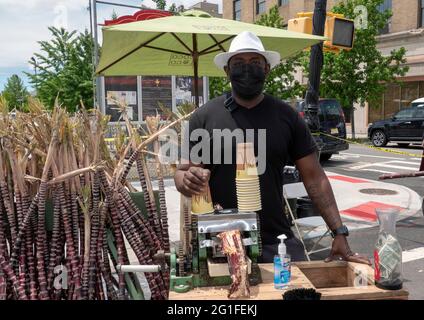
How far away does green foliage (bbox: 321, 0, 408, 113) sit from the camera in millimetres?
22188

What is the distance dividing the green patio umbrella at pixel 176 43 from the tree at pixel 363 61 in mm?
17473

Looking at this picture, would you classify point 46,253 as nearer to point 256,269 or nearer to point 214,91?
point 256,269

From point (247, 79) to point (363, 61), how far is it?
73.0 feet

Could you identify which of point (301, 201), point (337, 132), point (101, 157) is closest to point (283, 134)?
point (101, 157)

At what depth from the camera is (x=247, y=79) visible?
2.45 meters

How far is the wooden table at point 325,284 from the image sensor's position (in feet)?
6.06

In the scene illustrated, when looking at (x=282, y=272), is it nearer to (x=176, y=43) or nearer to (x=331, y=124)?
(x=176, y=43)

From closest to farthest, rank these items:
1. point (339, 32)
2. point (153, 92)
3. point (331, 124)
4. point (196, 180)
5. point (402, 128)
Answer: point (196, 180), point (339, 32), point (153, 92), point (331, 124), point (402, 128)

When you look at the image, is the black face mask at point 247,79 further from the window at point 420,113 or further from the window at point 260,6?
the window at point 260,6

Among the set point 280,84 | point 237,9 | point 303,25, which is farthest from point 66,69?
point 237,9

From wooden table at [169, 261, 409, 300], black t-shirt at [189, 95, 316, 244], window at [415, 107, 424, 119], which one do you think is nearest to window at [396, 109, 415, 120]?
window at [415, 107, 424, 119]

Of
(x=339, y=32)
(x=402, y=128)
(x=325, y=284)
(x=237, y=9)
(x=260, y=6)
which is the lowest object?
(x=325, y=284)

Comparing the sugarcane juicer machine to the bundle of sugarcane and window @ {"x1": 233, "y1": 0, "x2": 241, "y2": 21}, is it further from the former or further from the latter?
window @ {"x1": 233, "y1": 0, "x2": 241, "y2": 21}

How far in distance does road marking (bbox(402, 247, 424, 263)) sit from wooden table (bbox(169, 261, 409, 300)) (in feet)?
11.3
